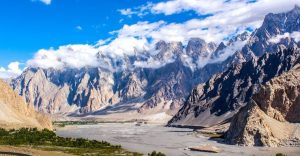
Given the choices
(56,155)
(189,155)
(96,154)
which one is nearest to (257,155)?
(189,155)

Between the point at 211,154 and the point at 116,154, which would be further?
the point at 211,154

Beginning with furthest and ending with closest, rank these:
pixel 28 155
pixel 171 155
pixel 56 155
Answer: pixel 171 155 < pixel 56 155 < pixel 28 155

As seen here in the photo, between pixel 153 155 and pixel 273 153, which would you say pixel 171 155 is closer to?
pixel 153 155

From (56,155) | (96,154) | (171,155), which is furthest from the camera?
(171,155)

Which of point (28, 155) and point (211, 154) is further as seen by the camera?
point (211, 154)

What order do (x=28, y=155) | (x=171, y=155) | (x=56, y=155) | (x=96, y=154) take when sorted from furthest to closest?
(x=171, y=155) → (x=96, y=154) → (x=56, y=155) → (x=28, y=155)

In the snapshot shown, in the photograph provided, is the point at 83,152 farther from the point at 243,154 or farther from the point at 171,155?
the point at 243,154

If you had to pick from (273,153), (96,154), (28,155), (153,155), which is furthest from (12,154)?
(273,153)

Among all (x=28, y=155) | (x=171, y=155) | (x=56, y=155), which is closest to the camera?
(x=28, y=155)
